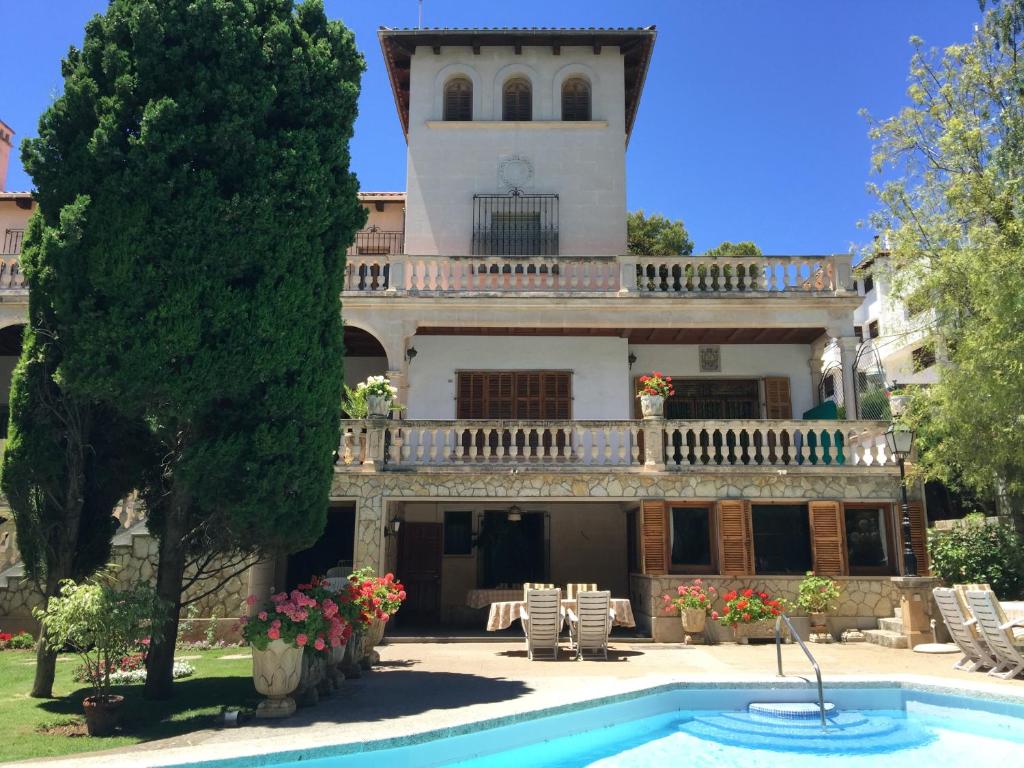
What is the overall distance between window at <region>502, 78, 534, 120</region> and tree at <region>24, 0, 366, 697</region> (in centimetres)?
1166

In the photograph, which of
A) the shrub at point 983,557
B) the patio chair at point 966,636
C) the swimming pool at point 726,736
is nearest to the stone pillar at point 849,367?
the shrub at point 983,557

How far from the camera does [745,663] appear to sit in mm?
11305

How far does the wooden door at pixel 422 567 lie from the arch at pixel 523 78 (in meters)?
10.8

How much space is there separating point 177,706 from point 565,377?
1162 cm

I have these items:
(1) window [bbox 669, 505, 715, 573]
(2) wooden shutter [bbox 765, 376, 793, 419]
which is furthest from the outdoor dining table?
(2) wooden shutter [bbox 765, 376, 793, 419]

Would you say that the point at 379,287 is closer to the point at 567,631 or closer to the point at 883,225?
the point at 567,631

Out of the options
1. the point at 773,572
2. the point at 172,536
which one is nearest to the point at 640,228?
the point at 773,572

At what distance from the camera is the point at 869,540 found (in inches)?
594

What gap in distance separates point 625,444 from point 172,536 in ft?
28.1

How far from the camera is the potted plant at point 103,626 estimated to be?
23.7ft

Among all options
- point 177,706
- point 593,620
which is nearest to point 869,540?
point 593,620

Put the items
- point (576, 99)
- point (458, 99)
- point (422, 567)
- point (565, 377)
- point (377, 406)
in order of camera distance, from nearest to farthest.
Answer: point (377, 406) → point (422, 567) → point (565, 377) → point (458, 99) → point (576, 99)

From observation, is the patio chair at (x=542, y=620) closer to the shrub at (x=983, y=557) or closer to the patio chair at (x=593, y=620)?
the patio chair at (x=593, y=620)

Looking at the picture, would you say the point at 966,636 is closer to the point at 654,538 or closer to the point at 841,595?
the point at 841,595
